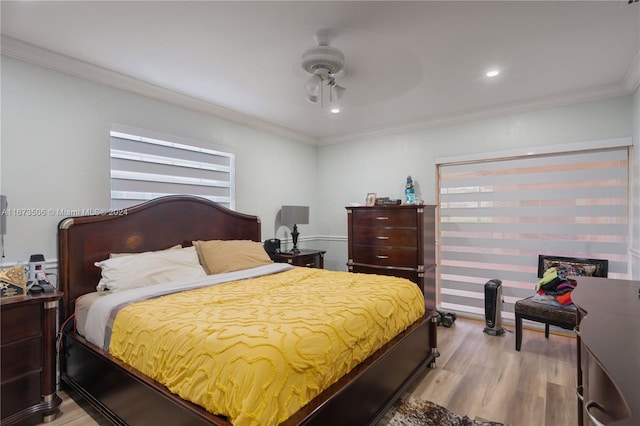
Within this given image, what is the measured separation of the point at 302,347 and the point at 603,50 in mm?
3129

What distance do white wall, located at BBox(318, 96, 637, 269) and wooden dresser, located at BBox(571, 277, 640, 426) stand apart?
2.59 meters

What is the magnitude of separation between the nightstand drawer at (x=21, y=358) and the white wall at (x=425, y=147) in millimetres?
3684

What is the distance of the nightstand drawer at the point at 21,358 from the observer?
6.30 ft

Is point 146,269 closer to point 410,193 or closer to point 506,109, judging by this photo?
point 410,193

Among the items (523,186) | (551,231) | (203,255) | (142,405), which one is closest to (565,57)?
(523,186)

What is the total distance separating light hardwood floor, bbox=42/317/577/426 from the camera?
82.4 inches

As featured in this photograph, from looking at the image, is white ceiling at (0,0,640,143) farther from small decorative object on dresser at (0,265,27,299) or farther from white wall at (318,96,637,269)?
small decorative object on dresser at (0,265,27,299)

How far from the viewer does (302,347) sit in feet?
A: 4.74

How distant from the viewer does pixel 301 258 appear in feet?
13.5

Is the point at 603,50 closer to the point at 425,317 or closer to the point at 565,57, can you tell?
the point at 565,57

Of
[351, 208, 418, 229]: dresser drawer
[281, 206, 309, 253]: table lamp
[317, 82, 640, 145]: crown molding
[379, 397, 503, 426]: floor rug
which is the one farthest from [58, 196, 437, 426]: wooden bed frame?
[317, 82, 640, 145]: crown molding

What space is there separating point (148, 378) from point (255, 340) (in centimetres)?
71

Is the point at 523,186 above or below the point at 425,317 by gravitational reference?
above

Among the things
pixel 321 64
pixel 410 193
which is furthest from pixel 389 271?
pixel 321 64
